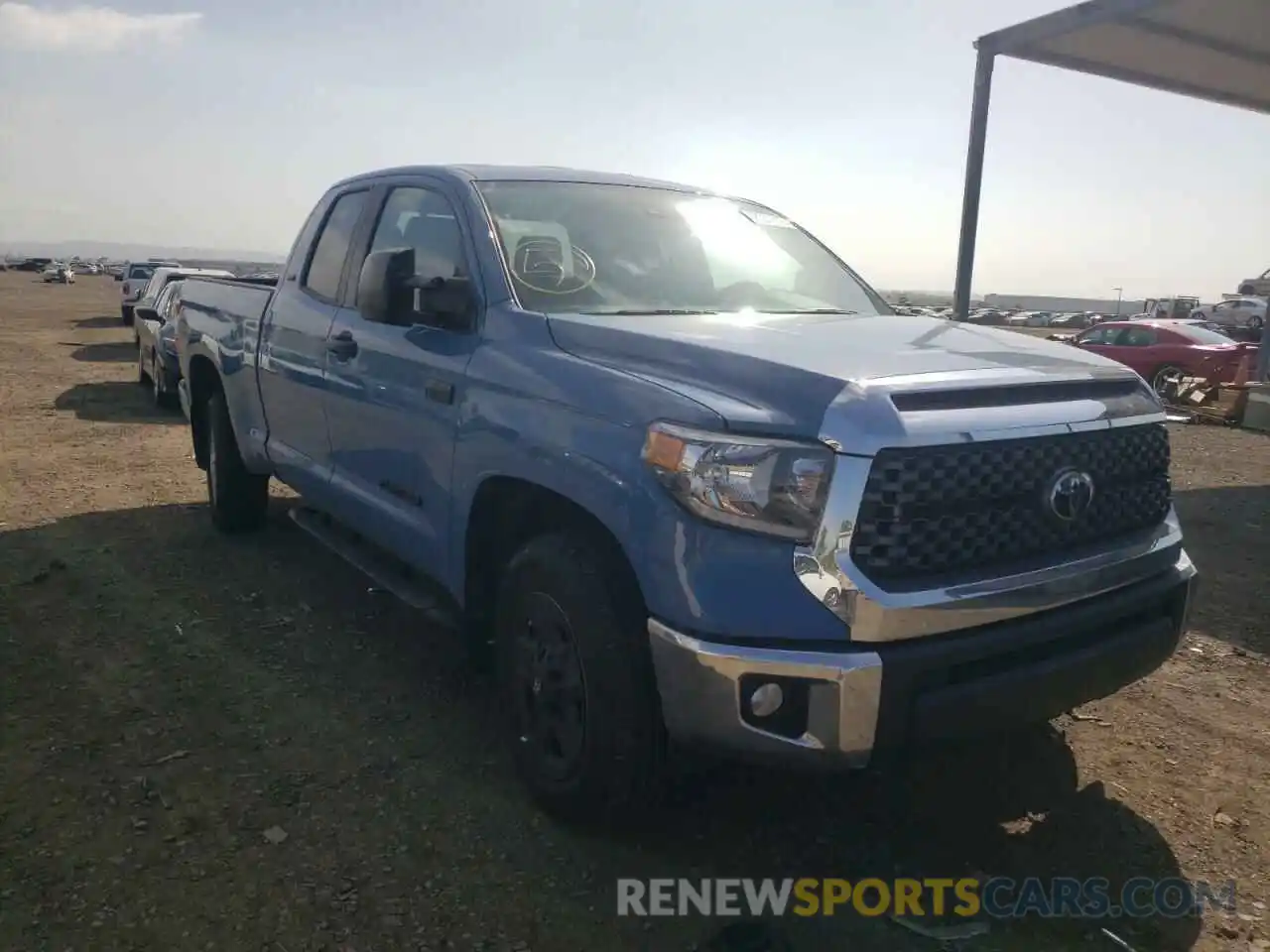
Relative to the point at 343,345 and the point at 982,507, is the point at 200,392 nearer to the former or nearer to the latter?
the point at 343,345

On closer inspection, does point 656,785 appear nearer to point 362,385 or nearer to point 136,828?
point 136,828

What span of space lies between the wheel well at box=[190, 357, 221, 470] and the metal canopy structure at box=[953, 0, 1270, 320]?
924cm

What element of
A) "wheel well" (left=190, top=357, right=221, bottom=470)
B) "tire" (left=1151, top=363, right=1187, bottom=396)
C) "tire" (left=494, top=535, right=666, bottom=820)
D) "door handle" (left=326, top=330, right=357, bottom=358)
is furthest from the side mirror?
"tire" (left=1151, top=363, right=1187, bottom=396)

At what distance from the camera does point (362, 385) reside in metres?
4.04

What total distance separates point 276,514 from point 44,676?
2780mm

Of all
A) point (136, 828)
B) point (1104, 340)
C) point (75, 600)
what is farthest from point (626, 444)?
point (1104, 340)

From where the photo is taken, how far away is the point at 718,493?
2471 mm

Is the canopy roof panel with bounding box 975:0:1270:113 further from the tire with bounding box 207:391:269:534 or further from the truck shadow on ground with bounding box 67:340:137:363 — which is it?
the truck shadow on ground with bounding box 67:340:137:363

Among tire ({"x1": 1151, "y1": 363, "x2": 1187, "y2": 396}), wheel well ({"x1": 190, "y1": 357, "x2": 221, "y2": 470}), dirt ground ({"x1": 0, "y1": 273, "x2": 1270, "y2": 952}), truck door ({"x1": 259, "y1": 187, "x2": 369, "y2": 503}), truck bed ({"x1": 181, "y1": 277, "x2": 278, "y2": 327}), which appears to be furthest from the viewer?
tire ({"x1": 1151, "y1": 363, "x2": 1187, "y2": 396})

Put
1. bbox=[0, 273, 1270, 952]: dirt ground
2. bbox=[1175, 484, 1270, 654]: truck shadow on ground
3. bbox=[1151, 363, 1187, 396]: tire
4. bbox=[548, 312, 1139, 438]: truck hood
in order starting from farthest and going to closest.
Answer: bbox=[1151, 363, 1187, 396]: tire
bbox=[1175, 484, 1270, 654]: truck shadow on ground
bbox=[0, 273, 1270, 952]: dirt ground
bbox=[548, 312, 1139, 438]: truck hood

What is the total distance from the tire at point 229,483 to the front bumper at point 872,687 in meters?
4.17

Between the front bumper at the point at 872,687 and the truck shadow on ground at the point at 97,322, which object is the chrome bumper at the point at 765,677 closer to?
the front bumper at the point at 872,687

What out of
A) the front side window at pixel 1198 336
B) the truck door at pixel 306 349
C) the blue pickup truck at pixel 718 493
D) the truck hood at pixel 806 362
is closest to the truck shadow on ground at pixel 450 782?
the blue pickup truck at pixel 718 493

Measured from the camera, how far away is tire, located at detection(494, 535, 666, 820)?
2.69m
